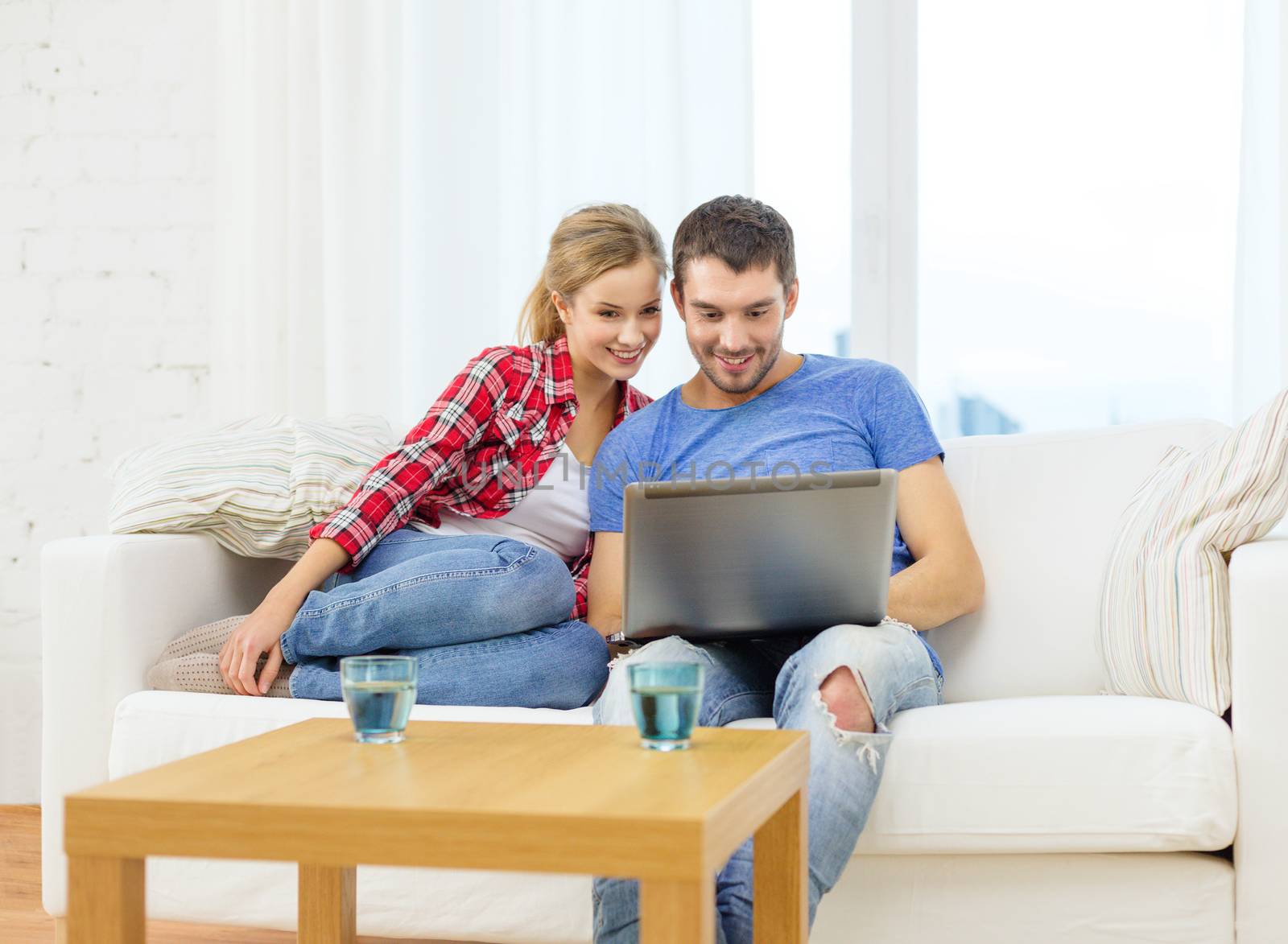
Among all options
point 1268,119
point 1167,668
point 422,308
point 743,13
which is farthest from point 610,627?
point 1268,119

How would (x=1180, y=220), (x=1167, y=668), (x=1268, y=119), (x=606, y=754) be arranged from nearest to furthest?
(x=606, y=754), (x=1167, y=668), (x=1268, y=119), (x=1180, y=220)

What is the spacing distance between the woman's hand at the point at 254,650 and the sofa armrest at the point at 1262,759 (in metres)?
1.22

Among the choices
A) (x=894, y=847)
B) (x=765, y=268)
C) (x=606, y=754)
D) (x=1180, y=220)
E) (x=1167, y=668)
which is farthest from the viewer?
(x=1180, y=220)

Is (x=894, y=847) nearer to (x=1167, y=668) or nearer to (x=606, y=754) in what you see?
(x=1167, y=668)

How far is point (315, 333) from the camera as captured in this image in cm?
289

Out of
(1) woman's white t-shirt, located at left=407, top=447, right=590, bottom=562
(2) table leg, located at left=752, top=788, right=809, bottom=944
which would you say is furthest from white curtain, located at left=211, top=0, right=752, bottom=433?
(2) table leg, located at left=752, top=788, right=809, bottom=944

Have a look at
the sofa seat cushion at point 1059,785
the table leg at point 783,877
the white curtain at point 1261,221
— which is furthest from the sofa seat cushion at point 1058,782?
the white curtain at point 1261,221

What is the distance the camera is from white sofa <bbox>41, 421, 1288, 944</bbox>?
1.44 metres

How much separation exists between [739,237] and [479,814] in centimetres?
113

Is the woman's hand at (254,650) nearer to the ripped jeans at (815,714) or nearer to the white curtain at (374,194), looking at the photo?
the ripped jeans at (815,714)

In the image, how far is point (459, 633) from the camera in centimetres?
174

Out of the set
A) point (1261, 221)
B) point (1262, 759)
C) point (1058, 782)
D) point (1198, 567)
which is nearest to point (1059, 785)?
point (1058, 782)

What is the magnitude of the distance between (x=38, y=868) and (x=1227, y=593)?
6.82ft

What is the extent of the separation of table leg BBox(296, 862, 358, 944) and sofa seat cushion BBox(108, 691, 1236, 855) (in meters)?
0.59
